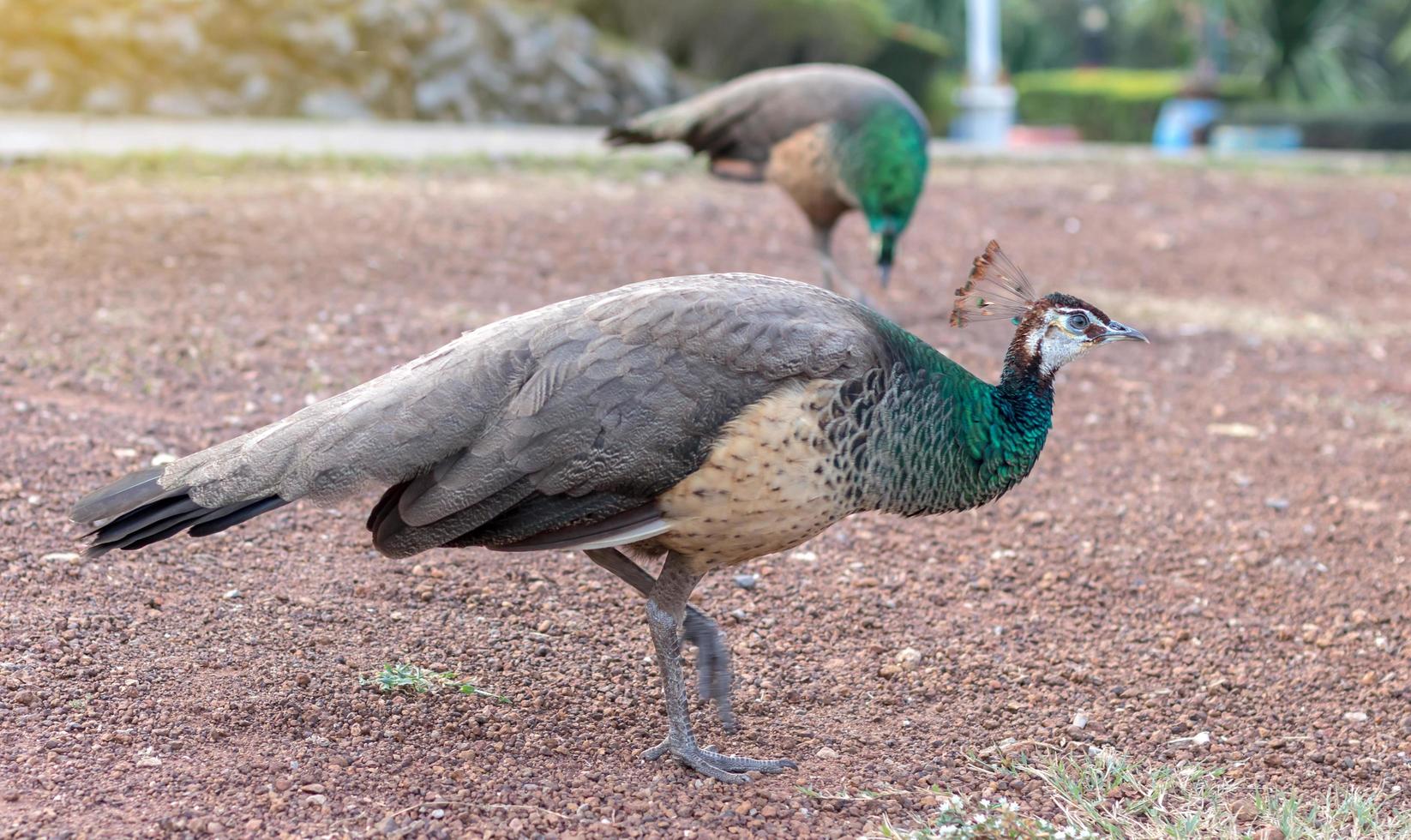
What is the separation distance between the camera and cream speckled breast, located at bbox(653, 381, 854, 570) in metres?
2.98

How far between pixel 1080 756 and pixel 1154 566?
1.35m

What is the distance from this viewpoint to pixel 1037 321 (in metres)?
3.38

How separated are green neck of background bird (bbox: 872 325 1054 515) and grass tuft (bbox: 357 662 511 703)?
44.4 inches

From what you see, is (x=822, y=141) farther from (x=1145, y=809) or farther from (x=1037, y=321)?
(x=1145, y=809)

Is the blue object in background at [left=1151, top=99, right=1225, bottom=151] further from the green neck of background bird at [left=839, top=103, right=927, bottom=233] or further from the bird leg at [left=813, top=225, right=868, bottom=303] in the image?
the green neck of background bird at [left=839, top=103, right=927, bottom=233]

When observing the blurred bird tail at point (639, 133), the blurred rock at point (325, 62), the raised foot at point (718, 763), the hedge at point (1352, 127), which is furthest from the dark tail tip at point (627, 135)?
the hedge at point (1352, 127)

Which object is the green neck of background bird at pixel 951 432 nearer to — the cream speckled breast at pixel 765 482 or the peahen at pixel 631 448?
the peahen at pixel 631 448

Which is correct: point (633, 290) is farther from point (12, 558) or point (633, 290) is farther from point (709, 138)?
point (709, 138)

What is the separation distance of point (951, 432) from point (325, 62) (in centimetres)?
1172

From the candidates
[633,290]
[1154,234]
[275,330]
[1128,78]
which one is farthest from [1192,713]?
[1128,78]

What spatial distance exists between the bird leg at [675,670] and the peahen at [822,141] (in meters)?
3.81

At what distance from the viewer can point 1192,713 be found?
11.9ft

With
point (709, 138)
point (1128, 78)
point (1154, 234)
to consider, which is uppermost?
point (709, 138)

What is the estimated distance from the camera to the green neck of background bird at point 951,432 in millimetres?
3143
